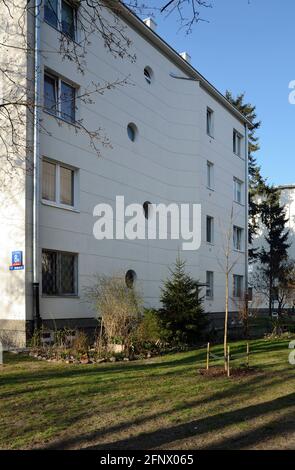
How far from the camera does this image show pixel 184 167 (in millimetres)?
22828

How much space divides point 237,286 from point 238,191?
5.65 meters

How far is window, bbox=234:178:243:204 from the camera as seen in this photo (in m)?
29.5

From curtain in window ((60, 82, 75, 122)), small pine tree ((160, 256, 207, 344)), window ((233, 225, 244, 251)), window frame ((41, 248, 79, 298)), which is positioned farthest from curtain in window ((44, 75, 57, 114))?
window ((233, 225, 244, 251))

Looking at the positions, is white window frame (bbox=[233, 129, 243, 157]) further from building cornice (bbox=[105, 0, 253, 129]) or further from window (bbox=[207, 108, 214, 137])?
window (bbox=[207, 108, 214, 137])

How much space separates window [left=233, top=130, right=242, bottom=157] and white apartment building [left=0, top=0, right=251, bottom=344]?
217cm

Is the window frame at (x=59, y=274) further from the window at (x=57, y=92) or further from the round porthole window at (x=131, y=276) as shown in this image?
the window at (x=57, y=92)

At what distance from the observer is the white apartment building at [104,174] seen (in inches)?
549

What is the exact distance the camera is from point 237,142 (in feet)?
99.9

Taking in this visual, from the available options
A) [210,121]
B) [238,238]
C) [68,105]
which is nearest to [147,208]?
[68,105]

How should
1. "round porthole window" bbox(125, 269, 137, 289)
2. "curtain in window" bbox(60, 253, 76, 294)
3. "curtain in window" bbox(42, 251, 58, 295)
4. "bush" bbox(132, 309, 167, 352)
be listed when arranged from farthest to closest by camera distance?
"round porthole window" bbox(125, 269, 137, 289) < "curtain in window" bbox(60, 253, 76, 294) < "curtain in window" bbox(42, 251, 58, 295) < "bush" bbox(132, 309, 167, 352)

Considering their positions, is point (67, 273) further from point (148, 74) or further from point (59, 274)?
point (148, 74)

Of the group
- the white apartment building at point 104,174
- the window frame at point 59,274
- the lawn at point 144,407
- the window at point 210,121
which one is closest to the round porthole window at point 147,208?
the white apartment building at point 104,174

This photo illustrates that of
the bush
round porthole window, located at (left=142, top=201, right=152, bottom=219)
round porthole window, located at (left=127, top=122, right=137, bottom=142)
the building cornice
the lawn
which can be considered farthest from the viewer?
round porthole window, located at (left=142, top=201, right=152, bottom=219)
